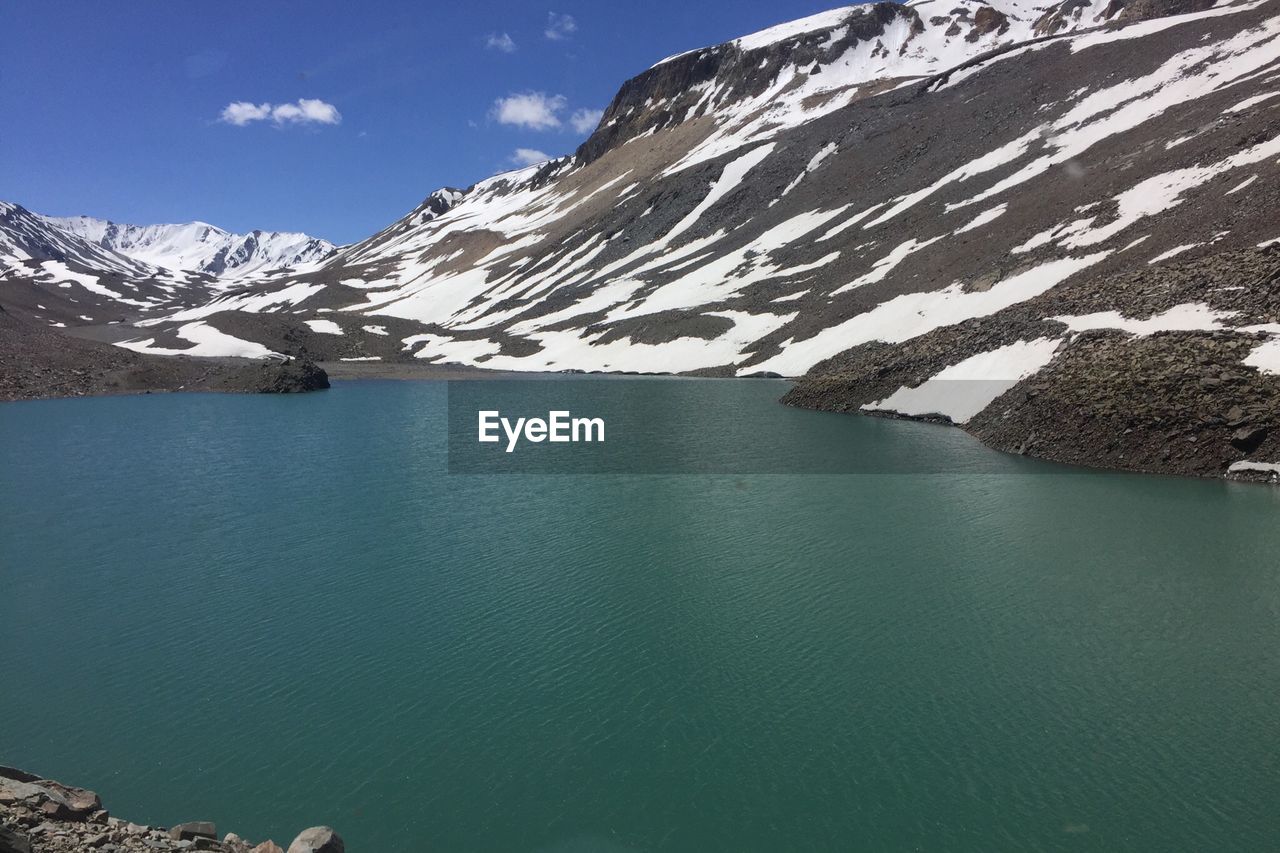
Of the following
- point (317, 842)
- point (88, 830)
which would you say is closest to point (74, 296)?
point (88, 830)

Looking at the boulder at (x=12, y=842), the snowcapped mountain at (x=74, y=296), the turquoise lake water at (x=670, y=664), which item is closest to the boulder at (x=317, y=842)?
the turquoise lake water at (x=670, y=664)

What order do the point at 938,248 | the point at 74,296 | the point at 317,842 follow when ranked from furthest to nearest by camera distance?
1. the point at 74,296
2. the point at 938,248
3. the point at 317,842

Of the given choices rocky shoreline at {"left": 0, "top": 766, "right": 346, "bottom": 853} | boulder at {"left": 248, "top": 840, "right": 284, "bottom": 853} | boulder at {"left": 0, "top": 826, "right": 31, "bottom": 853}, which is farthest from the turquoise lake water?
boulder at {"left": 0, "top": 826, "right": 31, "bottom": 853}

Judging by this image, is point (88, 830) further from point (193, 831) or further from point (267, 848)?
point (267, 848)

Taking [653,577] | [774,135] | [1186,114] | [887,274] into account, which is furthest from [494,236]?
[653,577]

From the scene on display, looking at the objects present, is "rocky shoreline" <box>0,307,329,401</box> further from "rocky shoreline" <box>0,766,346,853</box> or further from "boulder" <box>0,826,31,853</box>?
"boulder" <box>0,826,31,853</box>

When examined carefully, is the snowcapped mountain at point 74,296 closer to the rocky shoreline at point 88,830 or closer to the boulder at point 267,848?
the rocky shoreline at point 88,830
